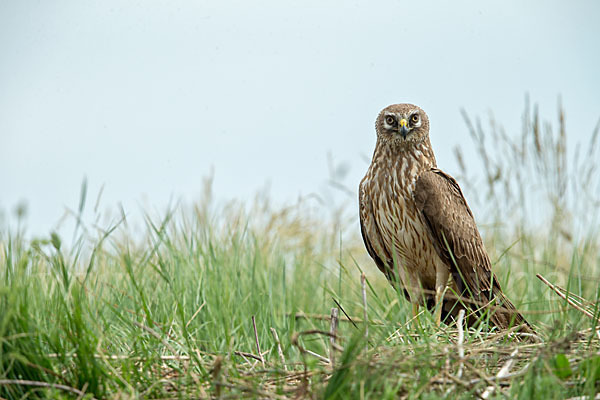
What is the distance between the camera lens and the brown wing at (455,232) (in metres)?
3.75

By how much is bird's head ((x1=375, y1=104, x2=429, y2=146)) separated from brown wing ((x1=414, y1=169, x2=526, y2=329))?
0.83 ft

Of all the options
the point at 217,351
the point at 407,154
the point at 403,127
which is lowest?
the point at 217,351

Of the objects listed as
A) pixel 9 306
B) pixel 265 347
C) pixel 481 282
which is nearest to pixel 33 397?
pixel 9 306

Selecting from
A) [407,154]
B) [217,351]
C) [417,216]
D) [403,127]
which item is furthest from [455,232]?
[217,351]

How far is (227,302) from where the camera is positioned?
3.49 m

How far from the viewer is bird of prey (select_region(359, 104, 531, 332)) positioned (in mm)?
3816

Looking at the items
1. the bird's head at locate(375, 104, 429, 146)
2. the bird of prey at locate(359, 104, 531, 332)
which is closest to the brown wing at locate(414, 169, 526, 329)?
the bird of prey at locate(359, 104, 531, 332)

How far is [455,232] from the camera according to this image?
3844 millimetres

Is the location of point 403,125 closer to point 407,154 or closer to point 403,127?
point 403,127

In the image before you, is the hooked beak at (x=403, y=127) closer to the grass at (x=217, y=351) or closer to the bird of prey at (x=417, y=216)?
the bird of prey at (x=417, y=216)

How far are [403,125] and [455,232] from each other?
0.73m

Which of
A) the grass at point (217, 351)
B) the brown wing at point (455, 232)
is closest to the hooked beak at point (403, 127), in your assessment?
the brown wing at point (455, 232)

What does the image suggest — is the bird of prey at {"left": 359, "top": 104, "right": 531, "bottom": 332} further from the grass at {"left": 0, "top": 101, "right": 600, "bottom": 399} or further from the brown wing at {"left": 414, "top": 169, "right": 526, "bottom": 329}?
the grass at {"left": 0, "top": 101, "right": 600, "bottom": 399}

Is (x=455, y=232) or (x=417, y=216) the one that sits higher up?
(x=417, y=216)
